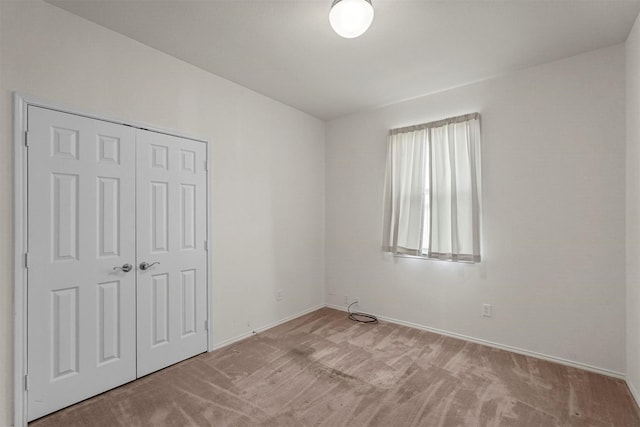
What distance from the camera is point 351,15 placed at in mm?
1854

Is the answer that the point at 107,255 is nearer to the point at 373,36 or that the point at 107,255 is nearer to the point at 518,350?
the point at 373,36

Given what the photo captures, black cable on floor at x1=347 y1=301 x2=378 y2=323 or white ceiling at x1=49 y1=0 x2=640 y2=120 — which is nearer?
white ceiling at x1=49 y1=0 x2=640 y2=120

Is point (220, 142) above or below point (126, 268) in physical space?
above

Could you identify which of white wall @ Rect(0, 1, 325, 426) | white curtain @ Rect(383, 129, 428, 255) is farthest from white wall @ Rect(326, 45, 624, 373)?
white wall @ Rect(0, 1, 325, 426)

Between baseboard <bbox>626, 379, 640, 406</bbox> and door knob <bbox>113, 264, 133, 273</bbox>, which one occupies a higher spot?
door knob <bbox>113, 264, 133, 273</bbox>

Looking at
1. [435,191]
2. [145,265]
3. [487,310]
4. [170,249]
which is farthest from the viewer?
[435,191]

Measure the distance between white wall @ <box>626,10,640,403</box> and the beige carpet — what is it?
12.3 inches

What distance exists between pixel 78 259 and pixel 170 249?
0.69 meters

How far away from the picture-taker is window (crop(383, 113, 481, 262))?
3.22 m

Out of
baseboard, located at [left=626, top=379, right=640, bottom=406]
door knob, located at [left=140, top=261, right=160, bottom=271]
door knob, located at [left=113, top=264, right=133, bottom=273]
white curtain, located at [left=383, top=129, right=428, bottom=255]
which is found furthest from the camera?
white curtain, located at [left=383, top=129, right=428, bottom=255]

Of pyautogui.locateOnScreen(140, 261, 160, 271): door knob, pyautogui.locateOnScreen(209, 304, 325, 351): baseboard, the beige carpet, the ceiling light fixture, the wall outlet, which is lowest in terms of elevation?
the beige carpet

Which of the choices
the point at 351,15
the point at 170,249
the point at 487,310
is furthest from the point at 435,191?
Result: the point at 170,249

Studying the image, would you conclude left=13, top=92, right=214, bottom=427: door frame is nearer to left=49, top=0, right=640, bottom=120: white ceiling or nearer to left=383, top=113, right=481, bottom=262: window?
left=49, top=0, right=640, bottom=120: white ceiling

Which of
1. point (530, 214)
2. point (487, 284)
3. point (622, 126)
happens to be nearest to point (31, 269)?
point (487, 284)
